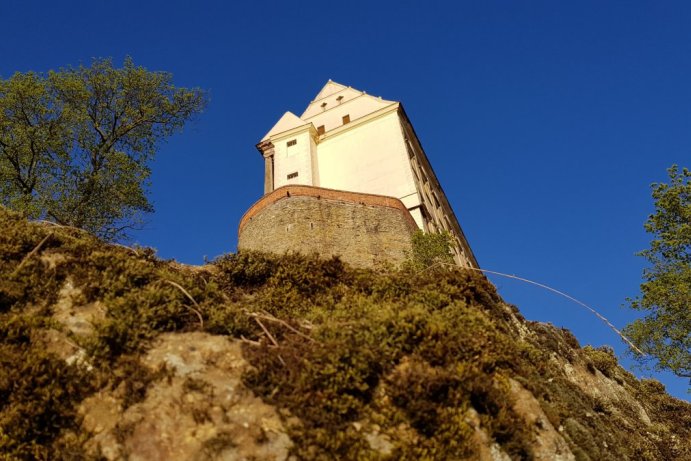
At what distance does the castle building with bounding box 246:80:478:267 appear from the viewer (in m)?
29.4

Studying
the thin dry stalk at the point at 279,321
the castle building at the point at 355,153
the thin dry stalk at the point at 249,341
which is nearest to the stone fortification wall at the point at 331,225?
the castle building at the point at 355,153

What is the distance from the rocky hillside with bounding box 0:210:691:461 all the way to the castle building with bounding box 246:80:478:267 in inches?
704

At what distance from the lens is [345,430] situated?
22.9ft

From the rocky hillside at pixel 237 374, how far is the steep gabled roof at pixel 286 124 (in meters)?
24.5

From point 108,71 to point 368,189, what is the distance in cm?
1462

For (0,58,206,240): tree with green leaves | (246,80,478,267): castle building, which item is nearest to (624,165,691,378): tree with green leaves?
(246,80,478,267): castle building

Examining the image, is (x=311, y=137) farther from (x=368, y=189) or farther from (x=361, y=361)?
(x=361, y=361)

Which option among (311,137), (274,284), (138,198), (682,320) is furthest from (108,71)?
(682,320)

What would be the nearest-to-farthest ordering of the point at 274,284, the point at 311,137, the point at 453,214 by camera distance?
the point at 274,284
the point at 311,137
the point at 453,214

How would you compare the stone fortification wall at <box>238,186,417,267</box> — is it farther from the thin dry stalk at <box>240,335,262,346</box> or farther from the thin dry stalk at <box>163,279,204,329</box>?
the thin dry stalk at <box>240,335,262,346</box>

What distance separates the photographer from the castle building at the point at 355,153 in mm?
29438

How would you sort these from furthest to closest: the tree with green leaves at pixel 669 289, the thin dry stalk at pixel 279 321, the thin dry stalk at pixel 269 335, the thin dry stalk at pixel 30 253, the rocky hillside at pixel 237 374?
the tree with green leaves at pixel 669 289 → the thin dry stalk at pixel 30 253 → the thin dry stalk at pixel 279 321 → the thin dry stalk at pixel 269 335 → the rocky hillside at pixel 237 374

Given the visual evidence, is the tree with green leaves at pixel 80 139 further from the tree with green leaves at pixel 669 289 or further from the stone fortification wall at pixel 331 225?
the tree with green leaves at pixel 669 289

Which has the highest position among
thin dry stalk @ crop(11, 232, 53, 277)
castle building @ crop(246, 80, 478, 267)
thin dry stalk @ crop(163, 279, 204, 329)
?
castle building @ crop(246, 80, 478, 267)
